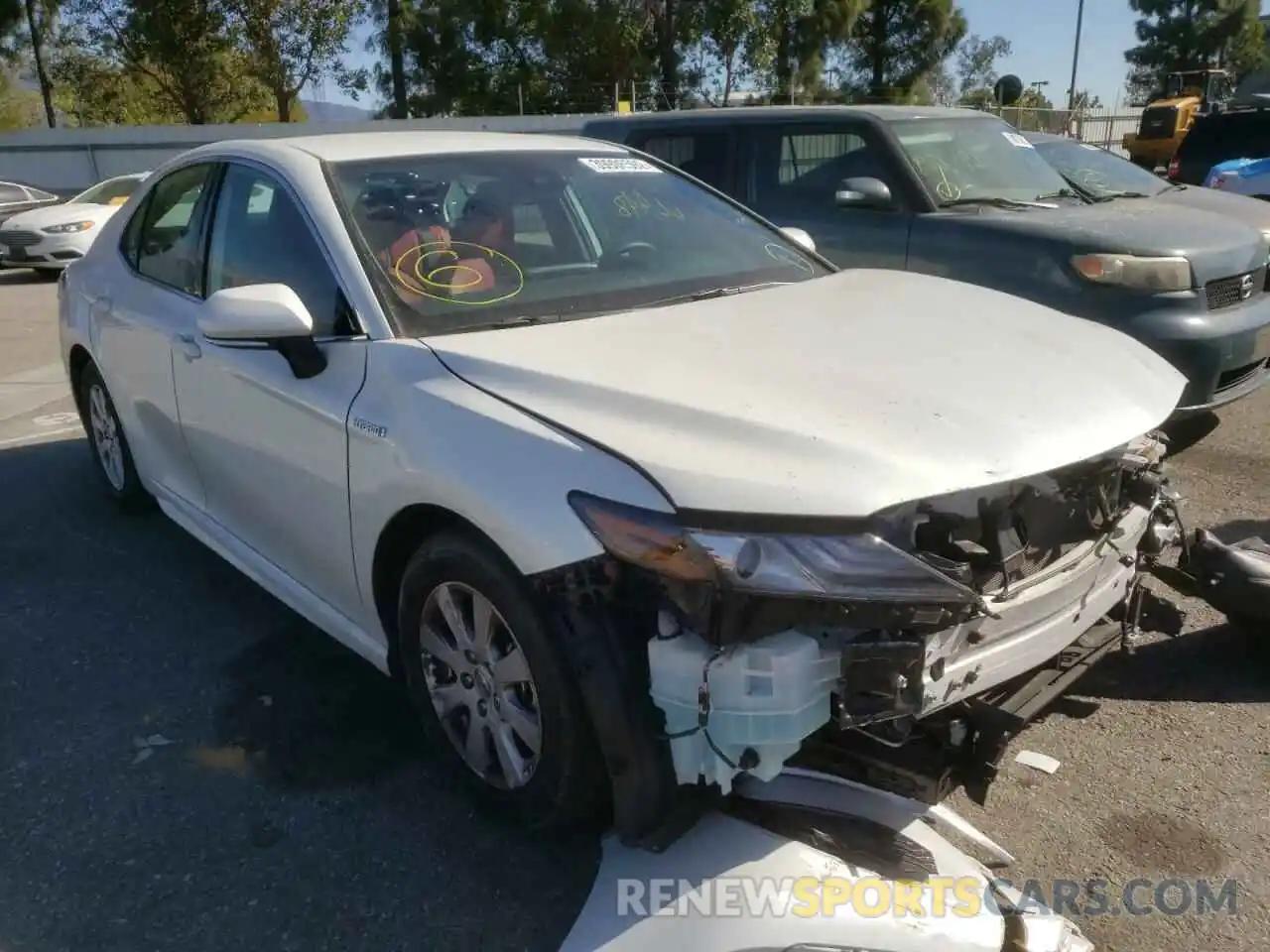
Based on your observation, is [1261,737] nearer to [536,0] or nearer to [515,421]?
[515,421]

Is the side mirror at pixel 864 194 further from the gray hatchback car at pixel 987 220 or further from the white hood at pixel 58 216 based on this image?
the white hood at pixel 58 216

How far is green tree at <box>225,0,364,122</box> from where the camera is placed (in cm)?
3053

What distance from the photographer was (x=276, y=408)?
10.5ft

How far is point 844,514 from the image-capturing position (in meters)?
2.10

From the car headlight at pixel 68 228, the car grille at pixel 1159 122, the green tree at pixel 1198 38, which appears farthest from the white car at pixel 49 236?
the green tree at pixel 1198 38

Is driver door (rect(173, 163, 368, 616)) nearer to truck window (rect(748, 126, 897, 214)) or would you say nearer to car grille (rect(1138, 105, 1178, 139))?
truck window (rect(748, 126, 897, 214))

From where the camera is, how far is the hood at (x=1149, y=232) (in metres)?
5.47

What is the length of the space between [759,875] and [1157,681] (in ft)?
6.35

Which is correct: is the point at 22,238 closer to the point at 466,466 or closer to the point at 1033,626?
the point at 466,466

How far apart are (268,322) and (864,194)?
4.31m

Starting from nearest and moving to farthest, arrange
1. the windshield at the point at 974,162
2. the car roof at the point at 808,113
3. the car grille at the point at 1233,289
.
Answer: the car grille at the point at 1233,289 < the windshield at the point at 974,162 < the car roof at the point at 808,113

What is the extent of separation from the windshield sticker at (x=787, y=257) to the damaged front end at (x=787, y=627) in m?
1.57

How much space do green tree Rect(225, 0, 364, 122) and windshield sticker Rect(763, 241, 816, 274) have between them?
30.9 m

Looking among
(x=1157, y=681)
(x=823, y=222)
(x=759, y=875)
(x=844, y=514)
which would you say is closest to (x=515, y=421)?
(x=844, y=514)
